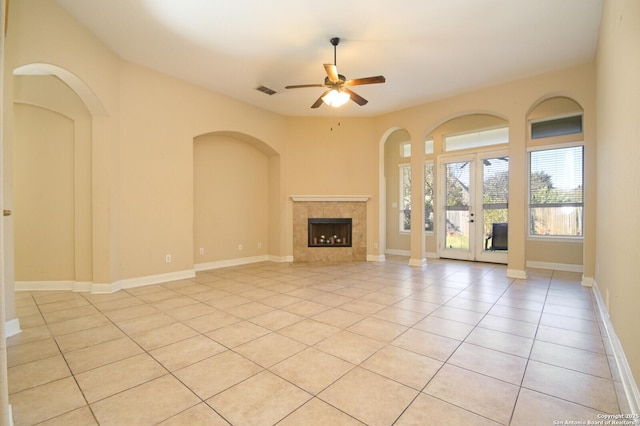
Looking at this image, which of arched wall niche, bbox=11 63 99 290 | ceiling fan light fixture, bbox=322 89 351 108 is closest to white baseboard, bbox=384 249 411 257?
ceiling fan light fixture, bbox=322 89 351 108

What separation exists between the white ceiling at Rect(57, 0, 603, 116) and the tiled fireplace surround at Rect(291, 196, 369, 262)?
2.47 meters

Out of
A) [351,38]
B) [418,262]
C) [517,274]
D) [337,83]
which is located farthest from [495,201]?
[351,38]

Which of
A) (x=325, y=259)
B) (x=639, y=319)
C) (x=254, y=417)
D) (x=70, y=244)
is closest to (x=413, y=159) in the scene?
(x=325, y=259)

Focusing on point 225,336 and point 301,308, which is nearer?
point 225,336

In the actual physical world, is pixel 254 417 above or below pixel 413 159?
below

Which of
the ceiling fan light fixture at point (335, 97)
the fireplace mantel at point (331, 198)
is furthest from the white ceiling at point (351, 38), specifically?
the fireplace mantel at point (331, 198)

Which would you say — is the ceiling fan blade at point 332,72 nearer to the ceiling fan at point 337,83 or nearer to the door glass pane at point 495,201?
the ceiling fan at point 337,83

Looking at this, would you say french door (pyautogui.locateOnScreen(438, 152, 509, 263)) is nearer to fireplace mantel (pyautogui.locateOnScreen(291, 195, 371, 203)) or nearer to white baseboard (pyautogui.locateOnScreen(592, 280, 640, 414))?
fireplace mantel (pyautogui.locateOnScreen(291, 195, 371, 203))

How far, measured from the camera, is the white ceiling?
127 inches

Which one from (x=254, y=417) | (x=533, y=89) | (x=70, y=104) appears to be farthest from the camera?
(x=533, y=89)

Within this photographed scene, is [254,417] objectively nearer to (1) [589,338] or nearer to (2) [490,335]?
(2) [490,335]

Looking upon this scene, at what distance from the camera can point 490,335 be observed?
2678 millimetres

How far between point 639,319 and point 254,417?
2199mm

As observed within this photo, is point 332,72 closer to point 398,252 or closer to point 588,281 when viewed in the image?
point 588,281
